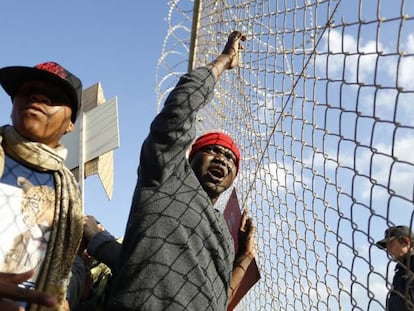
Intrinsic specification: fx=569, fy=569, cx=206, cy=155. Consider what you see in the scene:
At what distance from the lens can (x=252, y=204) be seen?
11.2 ft

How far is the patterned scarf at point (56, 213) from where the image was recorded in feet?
6.17

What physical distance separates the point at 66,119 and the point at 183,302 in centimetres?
79

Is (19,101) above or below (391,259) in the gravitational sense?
above

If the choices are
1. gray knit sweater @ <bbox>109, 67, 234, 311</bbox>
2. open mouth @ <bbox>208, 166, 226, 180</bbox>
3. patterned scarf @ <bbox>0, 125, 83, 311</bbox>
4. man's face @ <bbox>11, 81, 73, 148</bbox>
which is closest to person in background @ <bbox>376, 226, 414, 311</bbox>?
gray knit sweater @ <bbox>109, 67, 234, 311</bbox>

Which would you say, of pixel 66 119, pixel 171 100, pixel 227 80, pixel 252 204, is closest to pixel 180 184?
pixel 171 100

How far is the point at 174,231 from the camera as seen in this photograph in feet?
6.41

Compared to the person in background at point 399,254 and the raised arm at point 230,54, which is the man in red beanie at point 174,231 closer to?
the raised arm at point 230,54

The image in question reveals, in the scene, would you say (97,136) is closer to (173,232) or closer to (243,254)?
(243,254)

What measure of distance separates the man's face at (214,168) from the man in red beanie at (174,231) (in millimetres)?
155

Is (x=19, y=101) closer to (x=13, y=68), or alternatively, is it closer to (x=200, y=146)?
(x=13, y=68)

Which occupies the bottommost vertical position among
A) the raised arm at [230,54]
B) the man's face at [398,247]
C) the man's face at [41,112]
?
the man's face at [398,247]

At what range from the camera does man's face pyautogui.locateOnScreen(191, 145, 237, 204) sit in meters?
2.33

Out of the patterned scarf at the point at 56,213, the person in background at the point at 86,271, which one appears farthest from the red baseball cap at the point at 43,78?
the person in background at the point at 86,271

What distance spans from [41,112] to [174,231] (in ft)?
2.07
